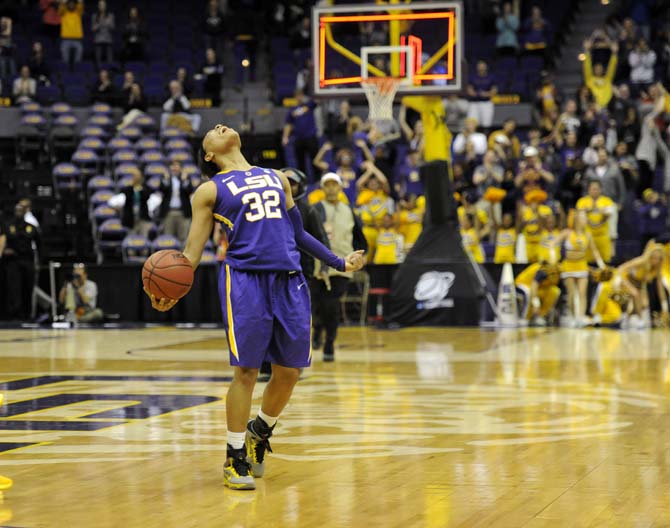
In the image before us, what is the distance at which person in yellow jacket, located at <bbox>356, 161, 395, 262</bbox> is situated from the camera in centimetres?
2169

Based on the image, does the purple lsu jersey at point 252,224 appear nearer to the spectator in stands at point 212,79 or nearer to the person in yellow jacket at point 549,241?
the person in yellow jacket at point 549,241

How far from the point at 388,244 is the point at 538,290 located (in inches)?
110

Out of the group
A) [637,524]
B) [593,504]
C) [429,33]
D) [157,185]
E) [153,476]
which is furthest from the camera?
[157,185]

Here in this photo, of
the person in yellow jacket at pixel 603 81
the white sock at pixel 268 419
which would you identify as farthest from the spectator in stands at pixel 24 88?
the white sock at pixel 268 419

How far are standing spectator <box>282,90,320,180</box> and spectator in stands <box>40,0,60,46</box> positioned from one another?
7.09 metres

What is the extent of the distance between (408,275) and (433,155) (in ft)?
7.03

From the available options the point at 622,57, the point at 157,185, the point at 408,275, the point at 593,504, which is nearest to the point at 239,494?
the point at 593,504

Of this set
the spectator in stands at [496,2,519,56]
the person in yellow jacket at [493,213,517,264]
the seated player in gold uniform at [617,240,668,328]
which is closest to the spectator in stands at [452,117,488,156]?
the person in yellow jacket at [493,213,517,264]

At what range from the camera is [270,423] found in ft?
22.9

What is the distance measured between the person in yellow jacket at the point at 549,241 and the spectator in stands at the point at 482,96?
520cm

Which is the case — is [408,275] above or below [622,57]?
below

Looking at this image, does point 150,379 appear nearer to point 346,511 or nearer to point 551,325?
point 346,511

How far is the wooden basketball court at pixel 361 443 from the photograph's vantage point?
5.92 m

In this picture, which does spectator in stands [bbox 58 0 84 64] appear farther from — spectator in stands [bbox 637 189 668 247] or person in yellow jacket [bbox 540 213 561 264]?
spectator in stands [bbox 637 189 668 247]
